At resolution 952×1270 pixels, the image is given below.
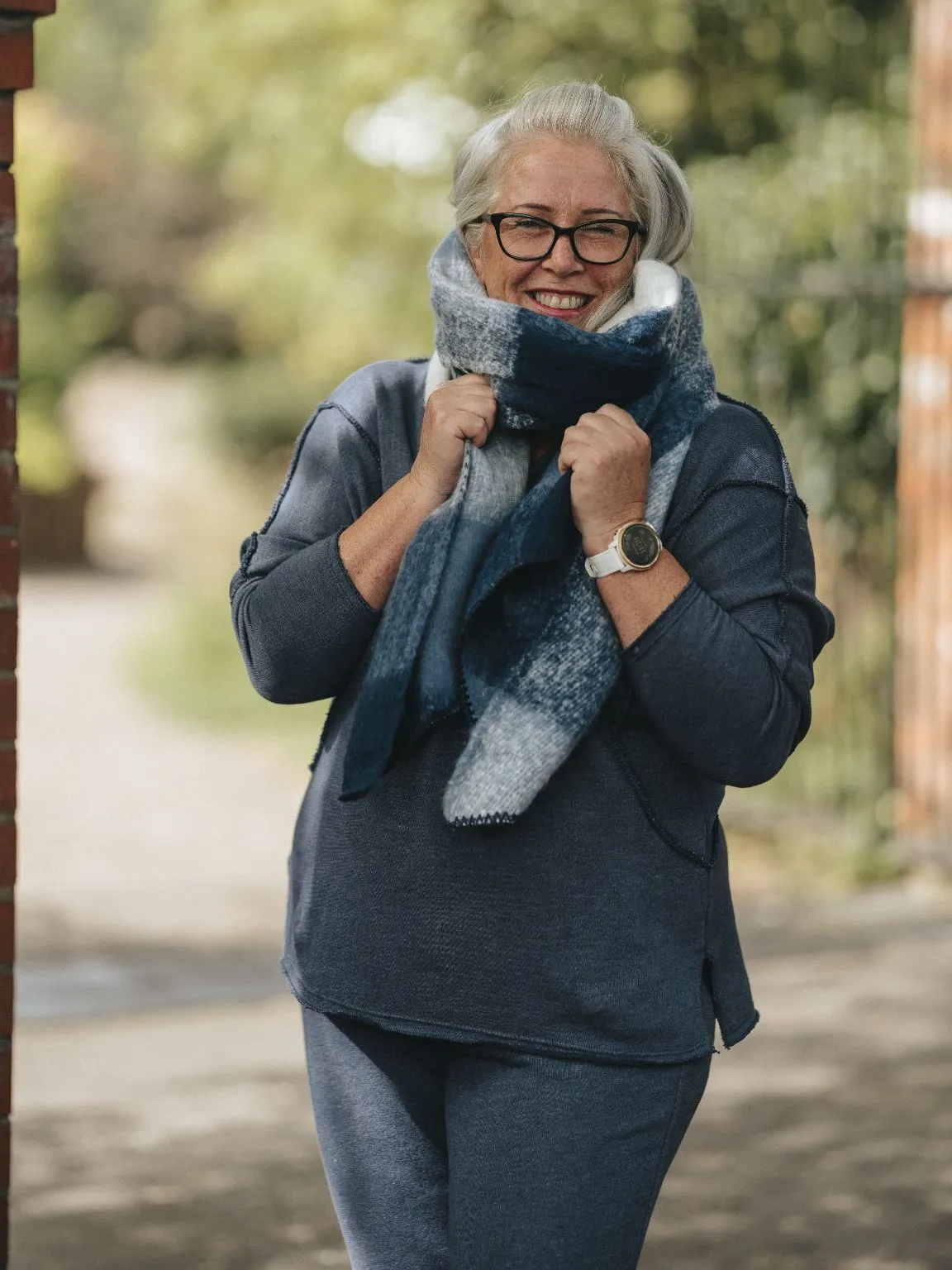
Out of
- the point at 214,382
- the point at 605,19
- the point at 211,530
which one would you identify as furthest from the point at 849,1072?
the point at 214,382

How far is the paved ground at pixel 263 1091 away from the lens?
3.84 meters

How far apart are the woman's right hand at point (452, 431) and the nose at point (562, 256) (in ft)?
0.52

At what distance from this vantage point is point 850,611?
779cm

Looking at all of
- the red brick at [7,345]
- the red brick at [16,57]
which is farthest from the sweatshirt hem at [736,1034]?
the red brick at [16,57]

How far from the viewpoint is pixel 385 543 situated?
2010 mm

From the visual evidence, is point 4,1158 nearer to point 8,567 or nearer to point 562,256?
point 8,567

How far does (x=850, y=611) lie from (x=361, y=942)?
6.04 m

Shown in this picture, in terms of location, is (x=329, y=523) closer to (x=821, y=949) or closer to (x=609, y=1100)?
(x=609, y=1100)

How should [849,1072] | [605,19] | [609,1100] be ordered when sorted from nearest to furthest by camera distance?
[609,1100]
[849,1072]
[605,19]

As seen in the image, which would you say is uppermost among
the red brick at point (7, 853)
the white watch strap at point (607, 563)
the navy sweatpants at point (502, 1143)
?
the white watch strap at point (607, 563)

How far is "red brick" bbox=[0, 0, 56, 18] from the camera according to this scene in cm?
226

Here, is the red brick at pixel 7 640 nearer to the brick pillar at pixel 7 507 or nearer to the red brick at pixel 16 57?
the brick pillar at pixel 7 507

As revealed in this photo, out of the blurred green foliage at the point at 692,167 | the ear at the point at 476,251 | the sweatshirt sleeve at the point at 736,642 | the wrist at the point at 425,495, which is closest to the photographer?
the sweatshirt sleeve at the point at 736,642

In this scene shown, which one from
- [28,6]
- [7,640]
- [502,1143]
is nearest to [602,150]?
[28,6]
